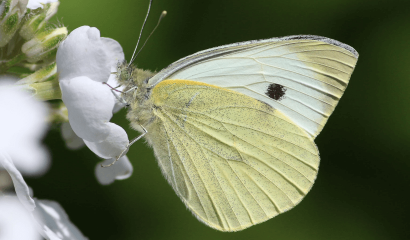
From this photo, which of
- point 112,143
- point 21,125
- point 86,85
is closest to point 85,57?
point 86,85

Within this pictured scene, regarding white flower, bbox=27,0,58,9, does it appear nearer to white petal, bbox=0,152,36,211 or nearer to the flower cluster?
the flower cluster

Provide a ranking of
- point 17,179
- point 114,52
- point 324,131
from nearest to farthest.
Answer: point 17,179
point 114,52
point 324,131

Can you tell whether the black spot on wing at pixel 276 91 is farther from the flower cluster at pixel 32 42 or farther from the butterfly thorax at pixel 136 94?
the flower cluster at pixel 32 42

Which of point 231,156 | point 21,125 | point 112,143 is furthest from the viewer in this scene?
point 231,156

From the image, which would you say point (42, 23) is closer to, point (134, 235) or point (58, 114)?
point (58, 114)

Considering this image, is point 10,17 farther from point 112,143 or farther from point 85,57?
point 112,143

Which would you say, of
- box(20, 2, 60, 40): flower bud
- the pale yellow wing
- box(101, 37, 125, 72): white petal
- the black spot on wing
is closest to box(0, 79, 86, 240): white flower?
box(20, 2, 60, 40): flower bud

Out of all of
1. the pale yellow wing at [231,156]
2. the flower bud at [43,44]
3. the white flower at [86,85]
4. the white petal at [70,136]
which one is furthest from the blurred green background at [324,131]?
the white flower at [86,85]
